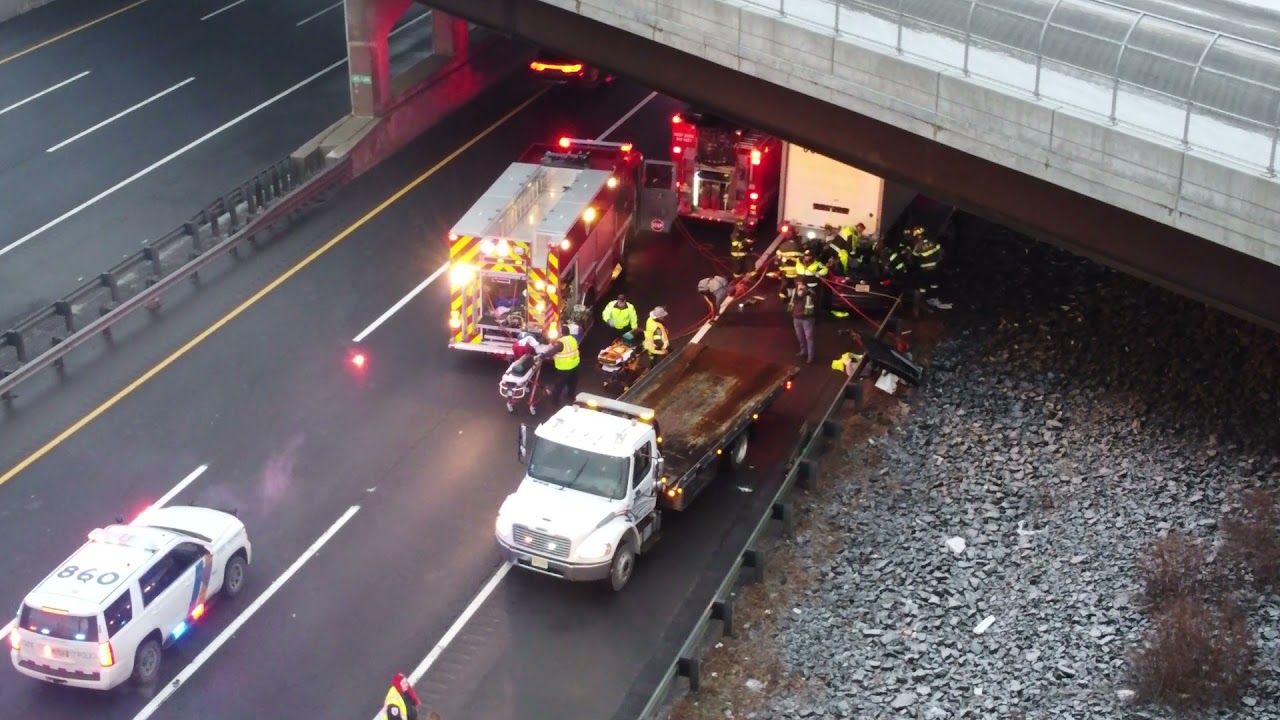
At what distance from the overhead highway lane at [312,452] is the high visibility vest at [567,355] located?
1.43 meters

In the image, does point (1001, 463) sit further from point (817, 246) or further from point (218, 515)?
point (218, 515)

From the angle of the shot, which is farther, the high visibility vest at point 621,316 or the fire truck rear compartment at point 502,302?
the high visibility vest at point 621,316

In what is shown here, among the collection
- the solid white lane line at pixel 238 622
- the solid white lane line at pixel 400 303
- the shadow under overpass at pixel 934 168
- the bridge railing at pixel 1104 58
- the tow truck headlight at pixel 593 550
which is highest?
the bridge railing at pixel 1104 58

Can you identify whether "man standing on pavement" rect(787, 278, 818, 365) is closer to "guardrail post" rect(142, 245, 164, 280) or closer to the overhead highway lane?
the overhead highway lane

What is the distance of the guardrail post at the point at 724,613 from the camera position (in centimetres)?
2053

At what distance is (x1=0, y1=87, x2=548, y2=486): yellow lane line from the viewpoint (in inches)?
1008

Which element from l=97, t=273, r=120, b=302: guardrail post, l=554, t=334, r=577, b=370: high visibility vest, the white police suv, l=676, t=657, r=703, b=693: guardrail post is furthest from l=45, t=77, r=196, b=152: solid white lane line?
l=676, t=657, r=703, b=693: guardrail post

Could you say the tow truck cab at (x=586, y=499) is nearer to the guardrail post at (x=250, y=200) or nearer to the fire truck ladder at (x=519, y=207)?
the fire truck ladder at (x=519, y=207)

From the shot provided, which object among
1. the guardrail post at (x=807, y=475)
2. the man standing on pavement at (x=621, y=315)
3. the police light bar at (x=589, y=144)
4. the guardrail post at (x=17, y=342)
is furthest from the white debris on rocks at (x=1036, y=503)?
the guardrail post at (x=17, y=342)

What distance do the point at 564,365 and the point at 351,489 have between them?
412 cm

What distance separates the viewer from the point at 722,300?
30031 mm

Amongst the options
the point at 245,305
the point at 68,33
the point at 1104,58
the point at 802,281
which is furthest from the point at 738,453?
the point at 68,33

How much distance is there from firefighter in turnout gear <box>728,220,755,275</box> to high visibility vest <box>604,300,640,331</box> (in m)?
3.92

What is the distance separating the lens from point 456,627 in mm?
21266
